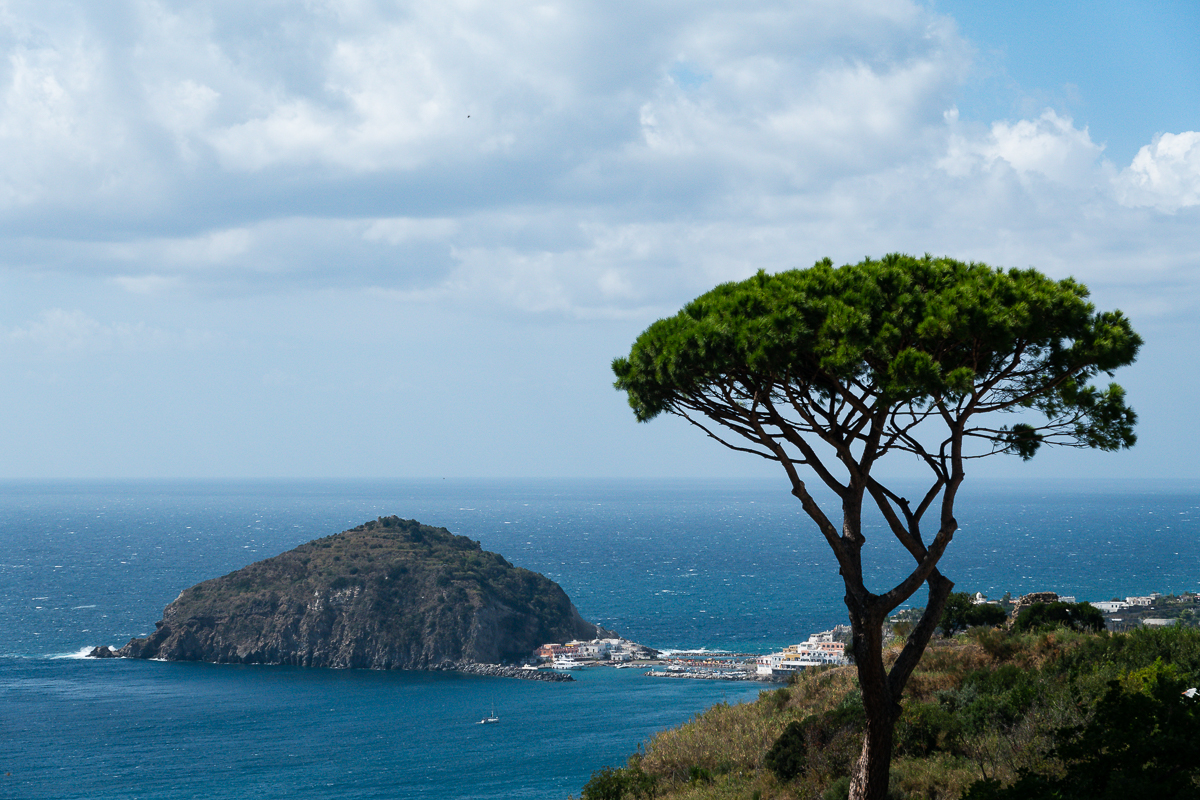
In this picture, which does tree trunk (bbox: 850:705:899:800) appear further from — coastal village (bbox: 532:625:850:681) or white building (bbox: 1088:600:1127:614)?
white building (bbox: 1088:600:1127:614)

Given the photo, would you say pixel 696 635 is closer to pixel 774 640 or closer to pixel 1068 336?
pixel 774 640

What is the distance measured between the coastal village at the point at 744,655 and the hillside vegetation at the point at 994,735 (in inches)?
2103

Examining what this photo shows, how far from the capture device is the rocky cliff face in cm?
10450

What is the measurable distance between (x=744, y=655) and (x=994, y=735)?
86.4 m

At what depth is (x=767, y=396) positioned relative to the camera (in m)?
13.2

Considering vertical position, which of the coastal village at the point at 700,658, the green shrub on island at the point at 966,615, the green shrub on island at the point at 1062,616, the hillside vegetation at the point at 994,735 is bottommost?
the coastal village at the point at 700,658

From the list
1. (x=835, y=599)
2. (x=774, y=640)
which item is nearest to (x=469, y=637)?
(x=774, y=640)

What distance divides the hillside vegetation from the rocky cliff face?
86.7 metres

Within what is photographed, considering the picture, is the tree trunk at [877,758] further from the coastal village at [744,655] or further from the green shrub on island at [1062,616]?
the coastal village at [744,655]

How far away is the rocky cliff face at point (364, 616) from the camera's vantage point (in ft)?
343

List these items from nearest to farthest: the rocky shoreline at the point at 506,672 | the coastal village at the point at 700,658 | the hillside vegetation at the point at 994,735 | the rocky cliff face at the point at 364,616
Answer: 1. the hillside vegetation at the point at 994,735
2. the coastal village at the point at 700,658
3. the rocky shoreline at the point at 506,672
4. the rocky cliff face at the point at 364,616

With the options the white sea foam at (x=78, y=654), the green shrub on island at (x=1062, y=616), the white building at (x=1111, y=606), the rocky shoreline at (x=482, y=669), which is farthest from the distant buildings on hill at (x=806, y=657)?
the white sea foam at (x=78, y=654)

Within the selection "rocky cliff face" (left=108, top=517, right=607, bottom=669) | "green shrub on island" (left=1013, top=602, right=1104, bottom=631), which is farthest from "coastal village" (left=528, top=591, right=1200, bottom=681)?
"green shrub on island" (left=1013, top=602, right=1104, bottom=631)

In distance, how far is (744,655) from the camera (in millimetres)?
98312
